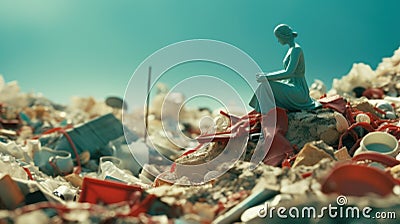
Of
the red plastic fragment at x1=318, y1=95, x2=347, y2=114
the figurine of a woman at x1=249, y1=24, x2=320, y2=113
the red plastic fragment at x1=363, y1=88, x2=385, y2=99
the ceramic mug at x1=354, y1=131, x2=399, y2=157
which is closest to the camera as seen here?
the ceramic mug at x1=354, y1=131, x2=399, y2=157

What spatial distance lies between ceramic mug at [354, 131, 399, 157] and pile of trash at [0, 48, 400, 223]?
11mm

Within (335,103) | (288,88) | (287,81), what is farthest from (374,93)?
(288,88)

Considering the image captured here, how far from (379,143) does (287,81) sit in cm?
145

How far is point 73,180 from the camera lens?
286 inches

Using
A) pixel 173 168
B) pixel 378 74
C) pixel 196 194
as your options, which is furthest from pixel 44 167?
pixel 378 74

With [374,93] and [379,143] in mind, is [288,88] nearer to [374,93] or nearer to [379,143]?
[379,143]

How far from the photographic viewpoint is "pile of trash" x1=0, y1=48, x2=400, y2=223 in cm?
324

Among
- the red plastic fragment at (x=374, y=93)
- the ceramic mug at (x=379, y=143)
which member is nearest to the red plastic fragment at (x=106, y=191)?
the ceramic mug at (x=379, y=143)

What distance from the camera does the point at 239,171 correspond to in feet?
14.6

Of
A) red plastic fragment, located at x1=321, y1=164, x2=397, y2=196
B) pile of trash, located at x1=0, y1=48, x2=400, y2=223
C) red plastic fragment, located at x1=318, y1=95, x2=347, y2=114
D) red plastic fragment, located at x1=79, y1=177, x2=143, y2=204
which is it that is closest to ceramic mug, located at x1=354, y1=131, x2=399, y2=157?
pile of trash, located at x1=0, y1=48, x2=400, y2=223

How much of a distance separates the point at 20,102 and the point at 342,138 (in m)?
14.1

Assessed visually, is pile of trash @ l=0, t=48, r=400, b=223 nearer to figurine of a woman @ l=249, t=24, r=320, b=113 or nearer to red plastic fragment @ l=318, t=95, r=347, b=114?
red plastic fragment @ l=318, t=95, r=347, b=114

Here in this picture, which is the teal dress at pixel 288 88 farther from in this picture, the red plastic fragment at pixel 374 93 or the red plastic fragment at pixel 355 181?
the red plastic fragment at pixel 374 93

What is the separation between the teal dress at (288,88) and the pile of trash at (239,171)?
136 millimetres
